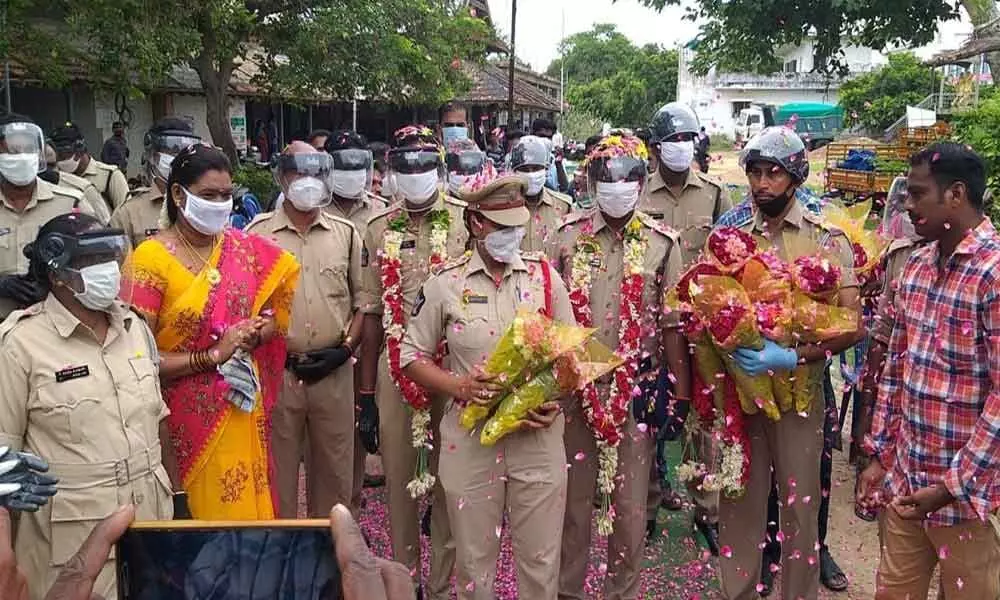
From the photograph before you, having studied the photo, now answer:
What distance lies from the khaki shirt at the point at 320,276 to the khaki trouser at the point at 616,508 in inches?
55.3

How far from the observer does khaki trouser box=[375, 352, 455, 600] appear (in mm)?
4520

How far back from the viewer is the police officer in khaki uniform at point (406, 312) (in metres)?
4.57

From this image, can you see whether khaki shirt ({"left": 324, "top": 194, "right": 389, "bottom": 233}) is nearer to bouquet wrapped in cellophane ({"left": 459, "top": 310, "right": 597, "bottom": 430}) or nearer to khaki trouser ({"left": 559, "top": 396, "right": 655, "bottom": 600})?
khaki trouser ({"left": 559, "top": 396, "right": 655, "bottom": 600})

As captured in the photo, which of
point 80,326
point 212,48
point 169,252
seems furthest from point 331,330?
point 212,48

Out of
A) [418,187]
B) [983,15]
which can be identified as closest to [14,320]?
[418,187]

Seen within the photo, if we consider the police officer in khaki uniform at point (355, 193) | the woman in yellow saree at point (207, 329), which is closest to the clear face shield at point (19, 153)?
the woman in yellow saree at point (207, 329)

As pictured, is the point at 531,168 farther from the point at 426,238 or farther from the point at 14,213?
the point at 14,213

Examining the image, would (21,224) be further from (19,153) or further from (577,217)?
(577,217)

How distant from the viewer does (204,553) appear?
98.3 inches

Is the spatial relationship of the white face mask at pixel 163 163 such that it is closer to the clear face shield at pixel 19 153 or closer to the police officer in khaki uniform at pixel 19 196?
the police officer in khaki uniform at pixel 19 196

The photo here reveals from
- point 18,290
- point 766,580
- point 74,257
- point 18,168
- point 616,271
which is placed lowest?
point 766,580

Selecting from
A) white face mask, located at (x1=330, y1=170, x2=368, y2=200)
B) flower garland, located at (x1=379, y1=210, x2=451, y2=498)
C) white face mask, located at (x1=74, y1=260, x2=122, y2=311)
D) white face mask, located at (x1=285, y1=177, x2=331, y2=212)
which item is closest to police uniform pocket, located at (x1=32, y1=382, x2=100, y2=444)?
white face mask, located at (x1=74, y1=260, x2=122, y2=311)

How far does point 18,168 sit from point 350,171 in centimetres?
196

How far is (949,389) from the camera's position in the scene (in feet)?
10.8
